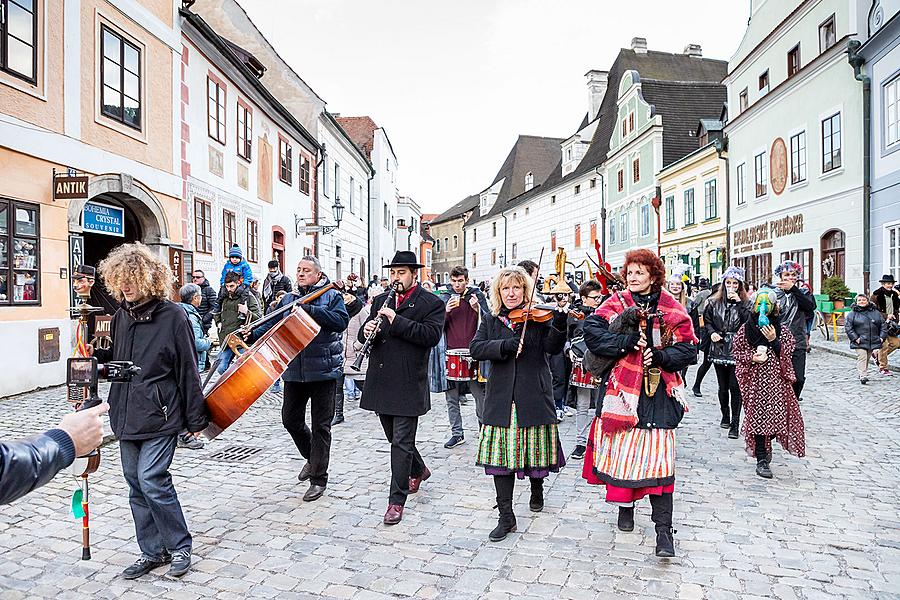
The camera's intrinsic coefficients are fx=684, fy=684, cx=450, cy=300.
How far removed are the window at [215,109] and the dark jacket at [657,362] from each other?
12.8 m

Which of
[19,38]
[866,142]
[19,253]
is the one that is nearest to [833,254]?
[866,142]

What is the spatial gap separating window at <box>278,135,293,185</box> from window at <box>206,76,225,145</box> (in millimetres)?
4296

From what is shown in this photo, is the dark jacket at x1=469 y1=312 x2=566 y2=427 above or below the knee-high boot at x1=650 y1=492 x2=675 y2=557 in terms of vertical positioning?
above

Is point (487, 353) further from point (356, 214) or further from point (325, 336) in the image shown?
point (356, 214)

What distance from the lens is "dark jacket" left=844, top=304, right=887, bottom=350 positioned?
36.8 feet

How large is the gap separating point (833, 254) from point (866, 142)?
3205mm

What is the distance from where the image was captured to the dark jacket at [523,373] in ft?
14.6

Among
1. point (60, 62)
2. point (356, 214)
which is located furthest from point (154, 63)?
point (356, 214)

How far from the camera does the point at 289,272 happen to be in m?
21.0

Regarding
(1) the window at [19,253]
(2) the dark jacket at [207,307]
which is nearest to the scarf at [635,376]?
(2) the dark jacket at [207,307]

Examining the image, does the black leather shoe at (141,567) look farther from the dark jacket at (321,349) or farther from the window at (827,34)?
the window at (827,34)

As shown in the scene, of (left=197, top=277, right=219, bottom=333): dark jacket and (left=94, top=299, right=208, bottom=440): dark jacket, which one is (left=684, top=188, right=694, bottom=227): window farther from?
(left=94, top=299, right=208, bottom=440): dark jacket

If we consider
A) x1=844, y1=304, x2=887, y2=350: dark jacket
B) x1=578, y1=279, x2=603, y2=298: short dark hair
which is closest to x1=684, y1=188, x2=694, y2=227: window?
x1=844, y1=304, x2=887, y2=350: dark jacket

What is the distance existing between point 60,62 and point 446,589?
9824 millimetres
